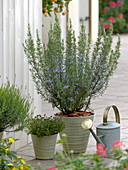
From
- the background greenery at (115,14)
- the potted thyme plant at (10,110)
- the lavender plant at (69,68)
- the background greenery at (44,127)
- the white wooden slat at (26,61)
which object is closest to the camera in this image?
the potted thyme plant at (10,110)

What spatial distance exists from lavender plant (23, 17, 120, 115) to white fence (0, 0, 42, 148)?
6.4 inches

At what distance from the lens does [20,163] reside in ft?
13.1

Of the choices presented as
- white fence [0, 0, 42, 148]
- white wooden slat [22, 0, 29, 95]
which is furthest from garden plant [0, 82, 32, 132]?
white wooden slat [22, 0, 29, 95]

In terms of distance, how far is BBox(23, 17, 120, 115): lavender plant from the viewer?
4.47m

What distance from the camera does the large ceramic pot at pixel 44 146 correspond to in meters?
4.35

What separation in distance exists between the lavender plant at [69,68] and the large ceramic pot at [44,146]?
0.37 meters

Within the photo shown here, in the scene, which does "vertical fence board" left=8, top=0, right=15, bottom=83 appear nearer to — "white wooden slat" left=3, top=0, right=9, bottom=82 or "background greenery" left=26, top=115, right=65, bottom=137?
"white wooden slat" left=3, top=0, right=9, bottom=82

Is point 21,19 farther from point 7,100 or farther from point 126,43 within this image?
point 126,43

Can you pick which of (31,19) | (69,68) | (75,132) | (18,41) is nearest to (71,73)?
(69,68)

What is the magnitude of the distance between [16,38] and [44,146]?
1.03m

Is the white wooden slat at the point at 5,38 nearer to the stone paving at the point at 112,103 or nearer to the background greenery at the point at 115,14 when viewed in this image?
the stone paving at the point at 112,103

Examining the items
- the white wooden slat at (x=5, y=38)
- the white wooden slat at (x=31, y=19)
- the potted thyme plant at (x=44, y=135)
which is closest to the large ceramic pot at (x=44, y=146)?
the potted thyme plant at (x=44, y=135)

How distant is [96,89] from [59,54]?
0.46 m

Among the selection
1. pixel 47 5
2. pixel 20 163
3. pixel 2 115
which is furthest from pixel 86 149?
pixel 47 5
